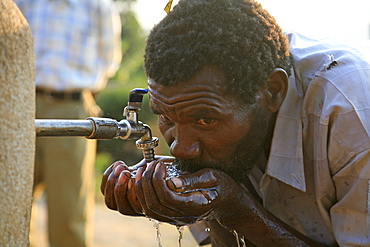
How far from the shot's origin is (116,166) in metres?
2.47

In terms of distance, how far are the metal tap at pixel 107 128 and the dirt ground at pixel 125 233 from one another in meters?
3.34

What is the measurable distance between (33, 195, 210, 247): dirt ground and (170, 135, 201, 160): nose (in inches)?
139

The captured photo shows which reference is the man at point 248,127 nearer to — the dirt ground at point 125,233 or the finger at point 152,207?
the finger at point 152,207

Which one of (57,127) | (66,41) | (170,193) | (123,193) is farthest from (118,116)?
(57,127)

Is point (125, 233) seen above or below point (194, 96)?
below

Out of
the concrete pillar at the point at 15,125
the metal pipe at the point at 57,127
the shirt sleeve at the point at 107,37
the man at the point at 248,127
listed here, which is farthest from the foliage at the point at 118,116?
the concrete pillar at the point at 15,125

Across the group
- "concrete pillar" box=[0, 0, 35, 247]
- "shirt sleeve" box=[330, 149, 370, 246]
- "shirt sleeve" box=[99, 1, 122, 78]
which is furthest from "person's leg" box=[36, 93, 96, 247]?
"concrete pillar" box=[0, 0, 35, 247]

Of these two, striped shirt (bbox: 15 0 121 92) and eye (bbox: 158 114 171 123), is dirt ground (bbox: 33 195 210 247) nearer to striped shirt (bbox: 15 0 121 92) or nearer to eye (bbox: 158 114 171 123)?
striped shirt (bbox: 15 0 121 92)

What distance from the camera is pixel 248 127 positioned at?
2.37 metres

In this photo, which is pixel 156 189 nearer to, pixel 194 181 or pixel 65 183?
pixel 194 181

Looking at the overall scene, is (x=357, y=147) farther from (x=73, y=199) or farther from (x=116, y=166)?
(x=73, y=199)

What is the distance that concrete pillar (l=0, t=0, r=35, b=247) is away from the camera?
1.62 meters

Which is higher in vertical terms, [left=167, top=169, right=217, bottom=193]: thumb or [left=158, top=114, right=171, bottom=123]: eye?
[left=158, top=114, right=171, bottom=123]: eye

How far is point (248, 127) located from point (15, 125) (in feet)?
3.51
